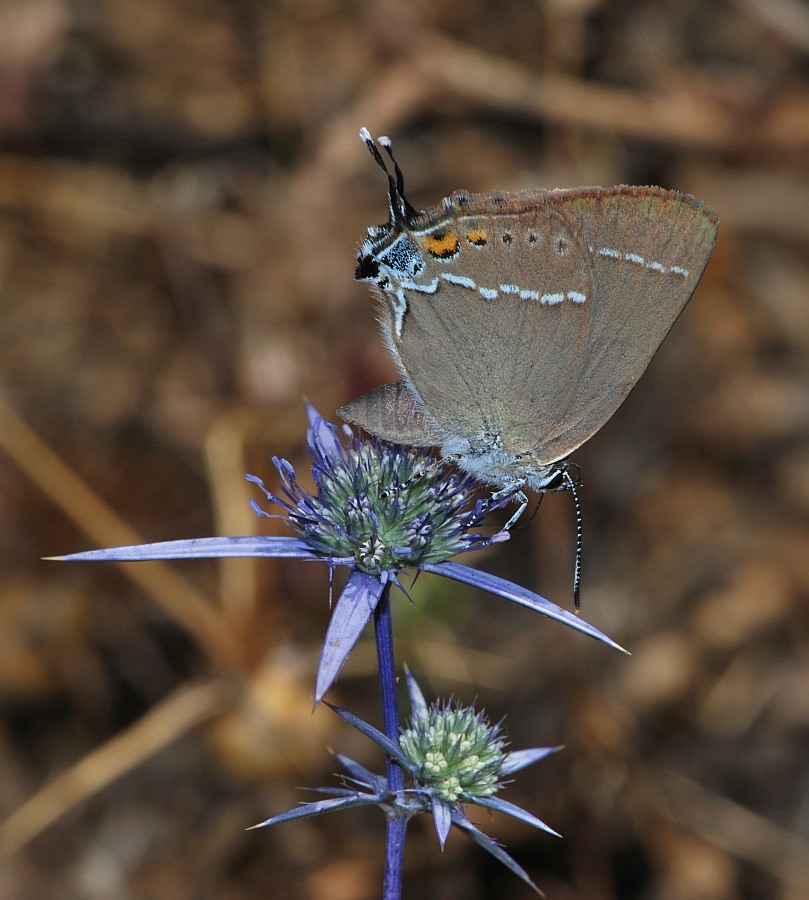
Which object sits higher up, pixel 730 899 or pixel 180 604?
pixel 180 604

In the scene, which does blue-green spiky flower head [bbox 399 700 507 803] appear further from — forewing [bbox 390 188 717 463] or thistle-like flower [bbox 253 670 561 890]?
forewing [bbox 390 188 717 463]

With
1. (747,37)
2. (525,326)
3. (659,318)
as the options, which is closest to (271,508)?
(525,326)

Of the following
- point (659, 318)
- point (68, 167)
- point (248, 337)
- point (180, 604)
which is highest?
point (68, 167)

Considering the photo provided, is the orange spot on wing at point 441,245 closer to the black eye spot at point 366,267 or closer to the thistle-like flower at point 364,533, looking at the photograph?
the black eye spot at point 366,267

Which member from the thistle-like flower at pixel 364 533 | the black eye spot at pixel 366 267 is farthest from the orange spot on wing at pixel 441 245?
the thistle-like flower at pixel 364 533

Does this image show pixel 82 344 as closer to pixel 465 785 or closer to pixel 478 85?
pixel 478 85

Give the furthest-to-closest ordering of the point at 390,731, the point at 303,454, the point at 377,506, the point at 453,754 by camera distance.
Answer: the point at 303,454 < the point at 377,506 < the point at 453,754 < the point at 390,731

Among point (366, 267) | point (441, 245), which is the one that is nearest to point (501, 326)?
point (441, 245)

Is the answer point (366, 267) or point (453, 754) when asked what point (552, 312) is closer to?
point (366, 267)

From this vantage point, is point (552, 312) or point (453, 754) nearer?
point (453, 754)
